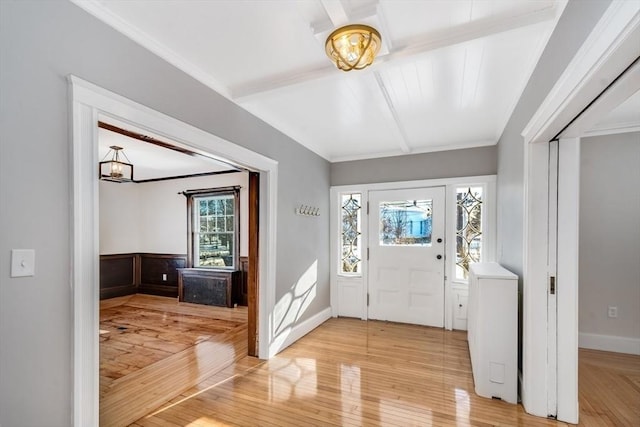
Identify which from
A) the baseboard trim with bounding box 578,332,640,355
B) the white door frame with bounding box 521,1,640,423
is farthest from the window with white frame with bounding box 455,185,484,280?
the white door frame with bounding box 521,1,640,423

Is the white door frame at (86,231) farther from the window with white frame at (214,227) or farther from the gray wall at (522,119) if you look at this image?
the window with white frame at (214,227)

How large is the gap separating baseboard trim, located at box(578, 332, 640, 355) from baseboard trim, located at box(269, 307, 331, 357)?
296cm

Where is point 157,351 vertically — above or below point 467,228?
below

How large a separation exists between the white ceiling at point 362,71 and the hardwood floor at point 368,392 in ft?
7.85

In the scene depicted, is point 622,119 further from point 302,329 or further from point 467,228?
point 302,329

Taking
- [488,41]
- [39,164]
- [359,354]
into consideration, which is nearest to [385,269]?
[359,354]

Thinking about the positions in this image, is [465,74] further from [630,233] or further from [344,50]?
[630,233]

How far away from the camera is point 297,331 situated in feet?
12.0

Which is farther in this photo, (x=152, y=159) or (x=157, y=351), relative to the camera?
(x=152, y=159)

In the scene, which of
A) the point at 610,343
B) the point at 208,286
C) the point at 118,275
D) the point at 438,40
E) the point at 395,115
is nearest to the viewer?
the point at 438,40

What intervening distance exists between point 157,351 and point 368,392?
2.28 metres

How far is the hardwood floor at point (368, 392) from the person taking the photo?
2121 mm

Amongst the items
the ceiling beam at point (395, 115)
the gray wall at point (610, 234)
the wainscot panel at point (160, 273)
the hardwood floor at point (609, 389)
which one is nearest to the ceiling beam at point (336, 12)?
the ceiling beam at point (395, 115)

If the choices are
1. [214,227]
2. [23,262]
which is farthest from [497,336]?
[214,227]
